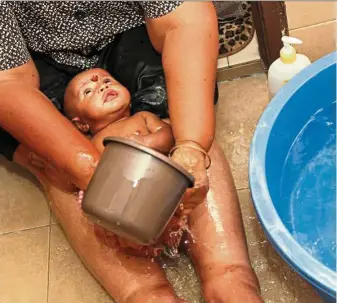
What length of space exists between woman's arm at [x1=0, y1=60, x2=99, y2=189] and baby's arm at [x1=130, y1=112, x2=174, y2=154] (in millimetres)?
125

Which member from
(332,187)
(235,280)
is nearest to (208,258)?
(235,280)

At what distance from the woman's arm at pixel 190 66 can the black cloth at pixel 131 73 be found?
10cm

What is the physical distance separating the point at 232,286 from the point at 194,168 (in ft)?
0.94

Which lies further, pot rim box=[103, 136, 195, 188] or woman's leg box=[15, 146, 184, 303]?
woman's leg box=[15, 146, 184, 303]

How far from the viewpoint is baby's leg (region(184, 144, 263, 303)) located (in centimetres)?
133

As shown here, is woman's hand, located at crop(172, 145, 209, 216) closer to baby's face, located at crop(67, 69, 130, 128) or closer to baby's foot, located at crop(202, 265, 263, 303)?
baby's foot, located at crop(202, 265, 263, 303)

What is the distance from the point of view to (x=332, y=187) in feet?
4.56

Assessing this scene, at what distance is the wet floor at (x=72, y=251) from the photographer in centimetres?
148

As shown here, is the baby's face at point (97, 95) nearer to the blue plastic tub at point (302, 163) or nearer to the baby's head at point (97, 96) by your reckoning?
the baby's head at point (97, 96)

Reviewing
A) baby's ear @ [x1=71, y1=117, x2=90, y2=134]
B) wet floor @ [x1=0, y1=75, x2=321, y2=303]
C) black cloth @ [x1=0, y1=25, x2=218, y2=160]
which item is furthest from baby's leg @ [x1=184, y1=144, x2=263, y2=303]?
baby's ear @ [x1=71, y1=117, x2=90, y2=134]

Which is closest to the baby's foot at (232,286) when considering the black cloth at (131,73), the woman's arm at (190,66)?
the woman's arm at (190,66)

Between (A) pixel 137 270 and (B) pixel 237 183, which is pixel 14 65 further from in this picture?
(B) pixel 237 183

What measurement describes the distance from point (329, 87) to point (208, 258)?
46cm

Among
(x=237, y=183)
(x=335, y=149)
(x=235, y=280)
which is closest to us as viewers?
(x=235, y=280)
